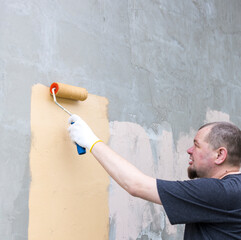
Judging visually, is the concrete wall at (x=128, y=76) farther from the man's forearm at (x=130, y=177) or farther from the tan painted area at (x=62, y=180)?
the man's forearm at (x=130, y=177)

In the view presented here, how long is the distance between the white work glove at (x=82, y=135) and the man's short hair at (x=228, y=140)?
497 millimetres

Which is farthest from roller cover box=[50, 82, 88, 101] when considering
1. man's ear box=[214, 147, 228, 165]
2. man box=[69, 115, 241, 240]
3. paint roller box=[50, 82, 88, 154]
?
man's ear box=[214, 147, 228, 165]

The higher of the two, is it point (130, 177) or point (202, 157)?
point (202, 157)

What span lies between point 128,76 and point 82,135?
1.94 ft

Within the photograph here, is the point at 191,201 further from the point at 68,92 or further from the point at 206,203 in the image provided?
the point at 68,92

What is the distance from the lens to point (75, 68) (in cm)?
171

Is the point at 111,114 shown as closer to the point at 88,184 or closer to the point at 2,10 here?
the point at 88,184

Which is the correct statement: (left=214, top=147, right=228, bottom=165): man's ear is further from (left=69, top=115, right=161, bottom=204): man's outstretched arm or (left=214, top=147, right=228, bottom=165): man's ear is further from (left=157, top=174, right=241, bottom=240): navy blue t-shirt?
(left=69, top=115, right=161, bottom=204): man's outstretched arm

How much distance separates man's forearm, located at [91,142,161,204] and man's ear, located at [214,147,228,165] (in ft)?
1.07

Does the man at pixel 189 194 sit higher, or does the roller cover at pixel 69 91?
the roller cover at pixel 69 91

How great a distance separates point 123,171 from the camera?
1434mm

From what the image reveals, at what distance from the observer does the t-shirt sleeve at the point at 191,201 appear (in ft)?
4.55

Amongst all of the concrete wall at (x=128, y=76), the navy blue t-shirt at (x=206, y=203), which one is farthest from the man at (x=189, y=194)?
the concrete wall at (x=128, y=76)

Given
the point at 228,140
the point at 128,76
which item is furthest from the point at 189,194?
the point at 128,76
